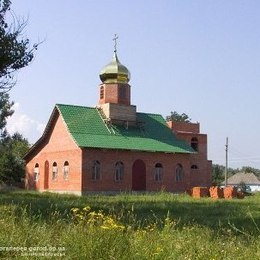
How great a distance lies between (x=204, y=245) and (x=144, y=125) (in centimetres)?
3330

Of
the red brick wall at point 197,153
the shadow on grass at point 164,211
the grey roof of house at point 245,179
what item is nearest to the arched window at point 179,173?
the red brick wall at point 197,153

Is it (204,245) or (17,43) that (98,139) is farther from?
(204,245)

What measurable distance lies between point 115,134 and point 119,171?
273 cm

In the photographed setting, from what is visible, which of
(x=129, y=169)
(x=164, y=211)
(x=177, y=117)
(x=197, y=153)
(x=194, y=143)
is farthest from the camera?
(x=177, y=117)

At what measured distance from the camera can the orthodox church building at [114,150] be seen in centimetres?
3522

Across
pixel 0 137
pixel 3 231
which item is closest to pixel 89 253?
pixel 3 231

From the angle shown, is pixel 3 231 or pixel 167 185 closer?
pixel 3 231

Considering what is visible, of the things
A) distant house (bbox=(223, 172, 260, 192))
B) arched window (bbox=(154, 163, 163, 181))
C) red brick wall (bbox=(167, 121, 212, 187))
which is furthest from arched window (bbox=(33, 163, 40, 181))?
distant house (bbox=(223, 172, 260, 192))

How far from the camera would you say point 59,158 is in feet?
123

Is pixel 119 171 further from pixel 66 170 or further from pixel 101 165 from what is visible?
pixel 66 170

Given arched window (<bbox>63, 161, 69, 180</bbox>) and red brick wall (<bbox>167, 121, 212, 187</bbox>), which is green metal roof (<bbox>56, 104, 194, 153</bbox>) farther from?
arched window (<bbox>63, 161, 69, 180</bbox>)

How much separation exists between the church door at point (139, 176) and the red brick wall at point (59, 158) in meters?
4.66

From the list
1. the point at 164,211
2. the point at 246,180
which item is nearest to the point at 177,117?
the point at 246,180

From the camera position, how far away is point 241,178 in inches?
3612
